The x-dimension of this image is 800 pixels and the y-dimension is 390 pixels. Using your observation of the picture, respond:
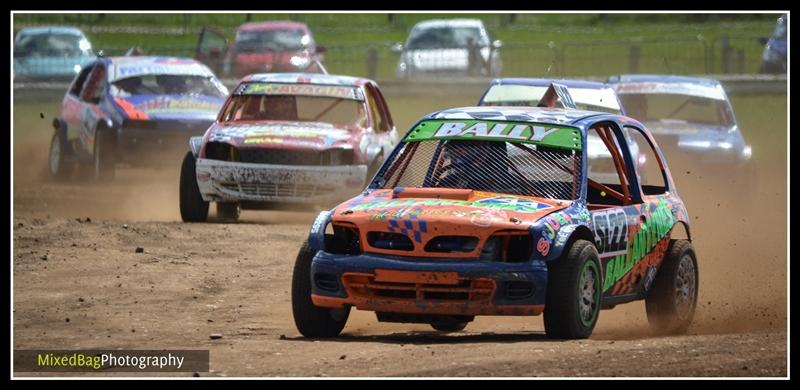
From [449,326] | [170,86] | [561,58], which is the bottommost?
[449,326]

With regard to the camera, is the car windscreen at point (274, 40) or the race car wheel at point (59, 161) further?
the car windscreen at point (274, 40)

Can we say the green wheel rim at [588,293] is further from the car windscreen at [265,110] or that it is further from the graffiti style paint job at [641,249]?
the car windscreen at [265,110]

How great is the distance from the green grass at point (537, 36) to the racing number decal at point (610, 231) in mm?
19485

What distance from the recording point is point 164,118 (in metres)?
20.0

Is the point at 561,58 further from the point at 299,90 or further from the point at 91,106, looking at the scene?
the point at 299,90

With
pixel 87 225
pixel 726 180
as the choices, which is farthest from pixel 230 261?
pixel 726 180

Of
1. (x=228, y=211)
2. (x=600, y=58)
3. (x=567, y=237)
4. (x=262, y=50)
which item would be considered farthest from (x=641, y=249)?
(x=262, y=50)

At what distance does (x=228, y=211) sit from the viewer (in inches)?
656

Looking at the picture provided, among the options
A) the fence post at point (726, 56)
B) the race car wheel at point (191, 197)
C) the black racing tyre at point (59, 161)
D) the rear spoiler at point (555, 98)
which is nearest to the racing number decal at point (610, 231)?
the rear spoiler at point (555, 98)

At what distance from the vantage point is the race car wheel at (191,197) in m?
16.3

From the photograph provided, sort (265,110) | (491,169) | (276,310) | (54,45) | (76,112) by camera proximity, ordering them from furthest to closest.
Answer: (54,45) → (76,112) → (265,110) → (276,310) → (491,169)

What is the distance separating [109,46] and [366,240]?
27886 mm

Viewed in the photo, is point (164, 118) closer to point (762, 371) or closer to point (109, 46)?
point (762, 371)

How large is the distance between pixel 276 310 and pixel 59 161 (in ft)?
34.8
